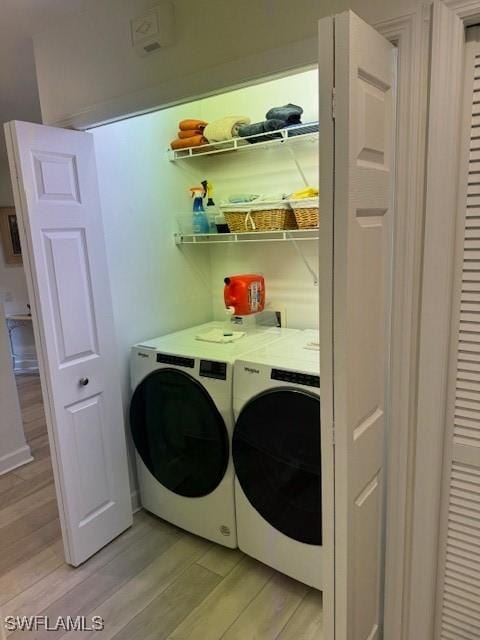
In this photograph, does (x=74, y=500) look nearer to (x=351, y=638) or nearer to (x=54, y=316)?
(x=54, y=316)

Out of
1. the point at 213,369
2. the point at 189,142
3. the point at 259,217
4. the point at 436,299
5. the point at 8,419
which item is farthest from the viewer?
the point at 8,419

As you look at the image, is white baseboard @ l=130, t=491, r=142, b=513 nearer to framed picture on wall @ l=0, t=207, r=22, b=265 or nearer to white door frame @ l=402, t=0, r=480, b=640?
white door frame @ l=402, t=0, r=480, b=640

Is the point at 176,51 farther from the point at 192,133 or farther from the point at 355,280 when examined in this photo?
the point at 355,280

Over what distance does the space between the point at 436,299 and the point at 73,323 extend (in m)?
1.51

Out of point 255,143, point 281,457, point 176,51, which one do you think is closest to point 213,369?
point 281,457

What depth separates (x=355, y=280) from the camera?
3.39 feet

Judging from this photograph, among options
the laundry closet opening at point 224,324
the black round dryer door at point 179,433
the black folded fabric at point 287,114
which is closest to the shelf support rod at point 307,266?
the laundry closet opening at point 224,324

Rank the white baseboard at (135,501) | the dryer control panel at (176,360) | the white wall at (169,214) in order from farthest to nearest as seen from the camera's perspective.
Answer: the white baseboard at (135,501) < the white wall at (169,214) < the dryer control panel at (176,360)

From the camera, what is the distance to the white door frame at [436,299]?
3.57 ft

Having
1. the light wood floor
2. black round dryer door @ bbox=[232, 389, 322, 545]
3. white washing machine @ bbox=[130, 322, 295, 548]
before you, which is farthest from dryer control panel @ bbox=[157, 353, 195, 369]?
the light wood floor

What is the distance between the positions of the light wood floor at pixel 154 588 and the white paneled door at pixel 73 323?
148 millimetres

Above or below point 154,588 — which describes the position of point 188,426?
above

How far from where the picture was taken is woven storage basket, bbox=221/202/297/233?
2129 mm

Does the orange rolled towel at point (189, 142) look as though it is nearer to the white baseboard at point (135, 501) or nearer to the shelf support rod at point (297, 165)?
the shelf support rod at point (297, 165)
